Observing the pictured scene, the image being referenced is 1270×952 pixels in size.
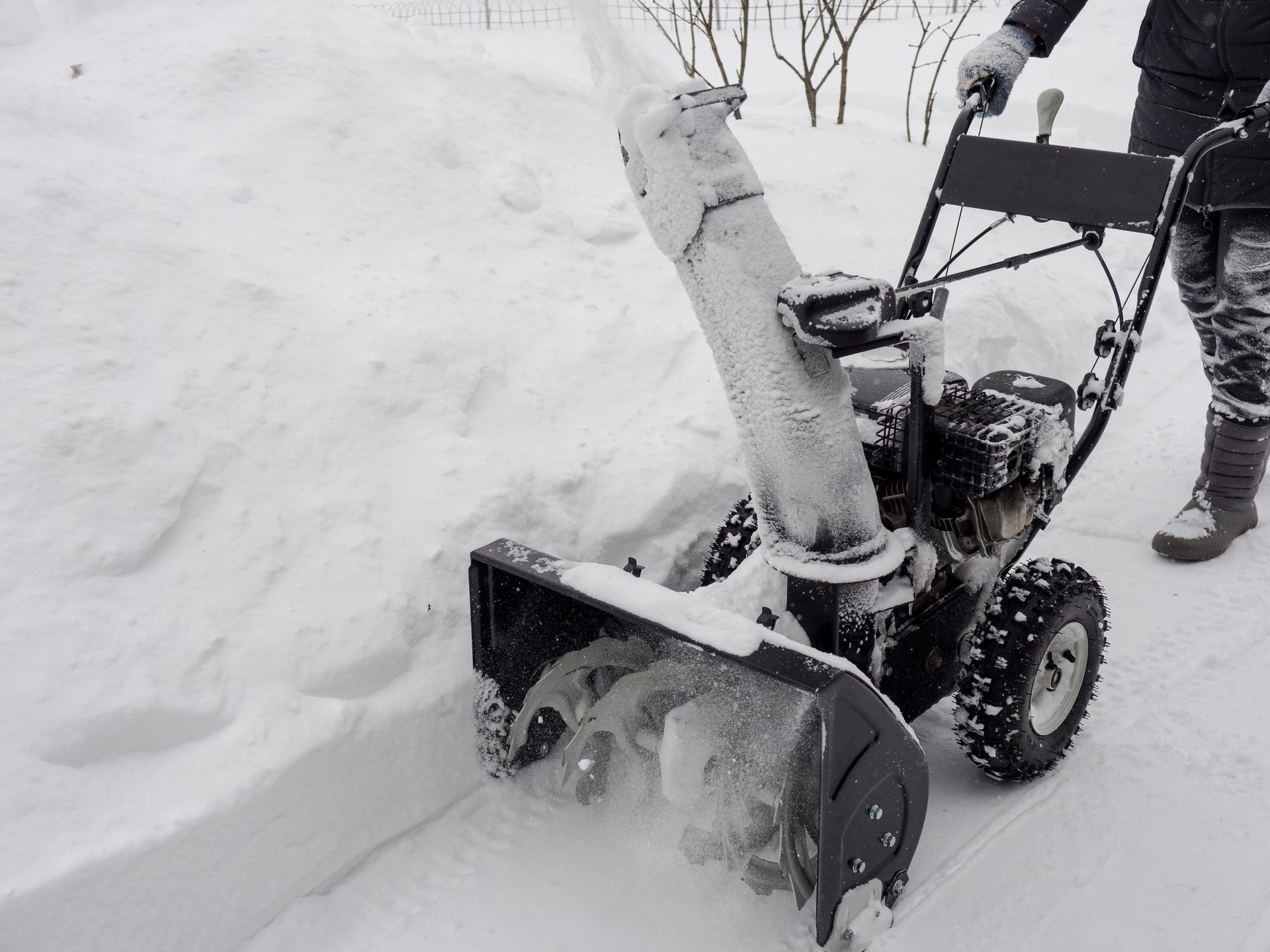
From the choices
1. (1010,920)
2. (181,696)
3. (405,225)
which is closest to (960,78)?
(405,225)

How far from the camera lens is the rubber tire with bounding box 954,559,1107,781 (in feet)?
7.13

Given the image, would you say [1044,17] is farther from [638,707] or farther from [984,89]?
[638,707]

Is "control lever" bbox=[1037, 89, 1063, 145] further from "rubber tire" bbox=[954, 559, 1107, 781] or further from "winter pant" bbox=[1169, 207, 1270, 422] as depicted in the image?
"rubber tire" bbox=[954, 559, 1107, 781]

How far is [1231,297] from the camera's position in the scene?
313cm

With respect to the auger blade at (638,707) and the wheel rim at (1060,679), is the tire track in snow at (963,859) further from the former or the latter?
the auger blade at (638,707)

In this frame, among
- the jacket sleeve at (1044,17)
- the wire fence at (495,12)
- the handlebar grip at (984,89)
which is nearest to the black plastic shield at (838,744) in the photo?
the handlebar grip at (984,89)

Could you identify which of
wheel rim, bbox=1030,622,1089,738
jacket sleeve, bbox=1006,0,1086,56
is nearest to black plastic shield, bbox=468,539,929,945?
wheel rim, bbox=1030,622,1089,738

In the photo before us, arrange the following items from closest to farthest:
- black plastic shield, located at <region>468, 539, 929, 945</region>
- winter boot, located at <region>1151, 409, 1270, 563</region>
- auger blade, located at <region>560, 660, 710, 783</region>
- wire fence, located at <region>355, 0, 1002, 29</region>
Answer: black plastic shield, located at <region>468, 539, 929, 945</region> → auger blade, located at <region>560, 660, 710, 783</region> → winter boot, located at <region>1151, 409, 1270, 563</region> → wire fence, located at <region>355, 0, 1002, 29</region>

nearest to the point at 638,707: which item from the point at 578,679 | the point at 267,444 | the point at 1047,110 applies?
the point at 578,679

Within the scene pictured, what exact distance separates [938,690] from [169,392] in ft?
6.34

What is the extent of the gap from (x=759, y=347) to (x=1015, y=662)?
89 cm

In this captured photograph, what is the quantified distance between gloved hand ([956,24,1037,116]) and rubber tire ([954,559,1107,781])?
1.30 m

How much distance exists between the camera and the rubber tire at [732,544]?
2502mm

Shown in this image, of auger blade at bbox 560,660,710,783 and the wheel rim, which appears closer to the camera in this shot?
auger blade at bbox 560,660,710,783
